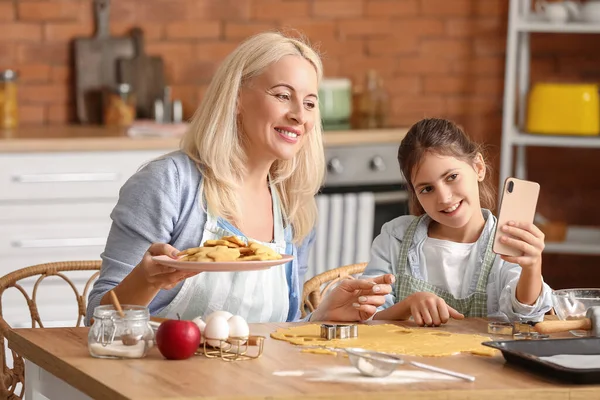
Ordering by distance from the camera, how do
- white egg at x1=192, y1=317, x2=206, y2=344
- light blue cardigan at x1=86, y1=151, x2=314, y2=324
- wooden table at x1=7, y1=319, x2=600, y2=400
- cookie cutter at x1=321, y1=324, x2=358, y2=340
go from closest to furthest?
wooden table at x1=7, y1=319, x2=600, y2=400 → white egg at x1=192, y1=317, x2=206, y2=344 → cookie cutter at x1=321, y1=324, x2=358, y2=340 → light blue cardigan at x1=86, y1=151, x2=314, y2=324

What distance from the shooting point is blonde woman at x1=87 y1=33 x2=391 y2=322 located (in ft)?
7.55

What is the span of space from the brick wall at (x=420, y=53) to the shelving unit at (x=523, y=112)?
0.21 m

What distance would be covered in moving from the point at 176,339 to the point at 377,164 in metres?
2.52

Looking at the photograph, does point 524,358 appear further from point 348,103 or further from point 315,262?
point 348,103

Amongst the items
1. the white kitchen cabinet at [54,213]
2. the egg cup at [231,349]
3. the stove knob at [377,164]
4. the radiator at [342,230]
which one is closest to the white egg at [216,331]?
the egg cup at [231,349]

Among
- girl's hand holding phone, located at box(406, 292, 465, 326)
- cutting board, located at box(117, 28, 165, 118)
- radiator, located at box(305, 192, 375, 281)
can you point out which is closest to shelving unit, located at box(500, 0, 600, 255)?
radiator, located at box(305, 192, 375, 281)

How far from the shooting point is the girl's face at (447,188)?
229 centimetres

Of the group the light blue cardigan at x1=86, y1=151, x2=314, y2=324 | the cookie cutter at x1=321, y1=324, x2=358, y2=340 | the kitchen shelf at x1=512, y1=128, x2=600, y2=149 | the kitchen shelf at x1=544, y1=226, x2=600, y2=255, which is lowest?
the kitchen shelf at x1=544, y1=226, x2=600, y2=255

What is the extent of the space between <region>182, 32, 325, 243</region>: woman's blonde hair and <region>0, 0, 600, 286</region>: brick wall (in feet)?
6.64

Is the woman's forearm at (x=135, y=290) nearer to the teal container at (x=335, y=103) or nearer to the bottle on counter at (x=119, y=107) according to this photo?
the bottle on counter at (x=119, y=107)

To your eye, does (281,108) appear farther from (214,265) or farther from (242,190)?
(214,265)

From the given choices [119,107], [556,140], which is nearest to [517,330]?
[556,140]

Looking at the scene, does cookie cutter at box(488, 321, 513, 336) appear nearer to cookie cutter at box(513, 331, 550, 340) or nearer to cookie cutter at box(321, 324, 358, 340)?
cookie cutter at box(513, 331, 550, 340)

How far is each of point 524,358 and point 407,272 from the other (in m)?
0.67
